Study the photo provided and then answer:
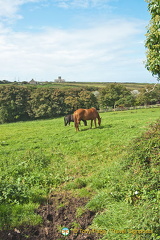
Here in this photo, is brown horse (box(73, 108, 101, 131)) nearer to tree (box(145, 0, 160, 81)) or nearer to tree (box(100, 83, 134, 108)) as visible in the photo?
tree (box(145, 0, 160, 81))

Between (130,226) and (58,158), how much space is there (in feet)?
19.7

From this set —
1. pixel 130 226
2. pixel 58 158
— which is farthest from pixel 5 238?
pixel 58 158

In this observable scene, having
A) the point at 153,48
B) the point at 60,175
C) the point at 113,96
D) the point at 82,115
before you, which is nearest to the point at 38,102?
the point at 113,96

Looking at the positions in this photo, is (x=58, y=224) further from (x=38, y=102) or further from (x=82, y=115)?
(x=38, y=102)

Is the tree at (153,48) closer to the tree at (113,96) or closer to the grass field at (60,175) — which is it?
the grass field at (60,175)

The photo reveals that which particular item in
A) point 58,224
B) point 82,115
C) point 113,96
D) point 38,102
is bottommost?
point 58,224

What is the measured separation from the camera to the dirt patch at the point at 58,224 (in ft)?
13.2

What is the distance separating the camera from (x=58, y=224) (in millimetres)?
4422

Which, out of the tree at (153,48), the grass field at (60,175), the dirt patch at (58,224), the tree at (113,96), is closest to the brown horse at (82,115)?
the grass field at (60,175)

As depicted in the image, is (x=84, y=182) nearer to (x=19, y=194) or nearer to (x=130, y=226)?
(x=19, y=194)

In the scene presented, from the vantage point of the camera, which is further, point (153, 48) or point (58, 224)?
point (153, 48)

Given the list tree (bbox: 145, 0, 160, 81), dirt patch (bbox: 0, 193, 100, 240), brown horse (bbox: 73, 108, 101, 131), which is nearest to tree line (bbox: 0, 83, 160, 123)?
brown horse (bbox: 73, 108, 101, 131)

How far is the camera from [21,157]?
9.77 metres

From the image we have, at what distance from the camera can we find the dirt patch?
403cm
